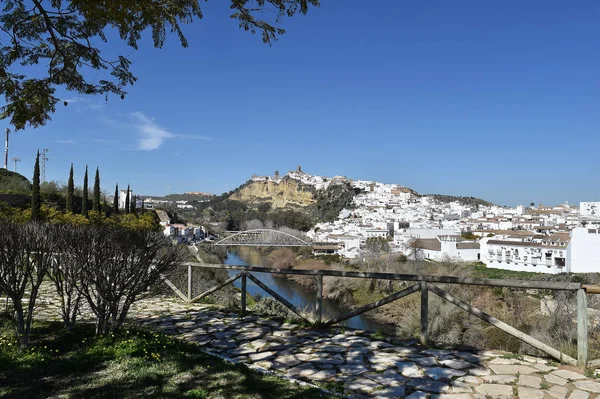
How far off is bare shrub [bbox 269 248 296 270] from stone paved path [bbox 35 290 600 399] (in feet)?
152

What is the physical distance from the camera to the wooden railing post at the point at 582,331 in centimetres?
380

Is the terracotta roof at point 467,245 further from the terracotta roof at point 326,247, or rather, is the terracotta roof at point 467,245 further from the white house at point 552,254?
the terracotta roof at point 326,247

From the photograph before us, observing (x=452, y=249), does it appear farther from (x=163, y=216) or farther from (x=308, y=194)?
(x=308, y=194)

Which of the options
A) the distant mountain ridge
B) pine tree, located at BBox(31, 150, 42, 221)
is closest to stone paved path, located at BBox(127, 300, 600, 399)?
pine tree, located at BBox(31, 150, 42, 221)

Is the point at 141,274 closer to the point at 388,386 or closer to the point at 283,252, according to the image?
the point at 388,386

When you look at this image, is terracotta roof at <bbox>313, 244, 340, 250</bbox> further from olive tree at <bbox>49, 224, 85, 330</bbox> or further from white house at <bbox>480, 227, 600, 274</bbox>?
olive tree at <bbox>49, 224, 85, 330</bbox>

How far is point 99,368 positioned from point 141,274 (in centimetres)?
123

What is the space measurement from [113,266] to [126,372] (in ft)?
4.43

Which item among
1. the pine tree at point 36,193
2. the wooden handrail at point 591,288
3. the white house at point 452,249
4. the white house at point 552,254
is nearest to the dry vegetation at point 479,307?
the wooden handrail at point 591,288

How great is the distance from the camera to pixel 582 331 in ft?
12.6

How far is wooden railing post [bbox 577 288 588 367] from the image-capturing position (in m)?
3.80

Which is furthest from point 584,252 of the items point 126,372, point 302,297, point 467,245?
point 126,372

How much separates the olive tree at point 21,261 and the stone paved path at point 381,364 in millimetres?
1682

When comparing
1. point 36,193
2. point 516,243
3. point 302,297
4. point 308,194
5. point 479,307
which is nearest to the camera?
point 479,307
